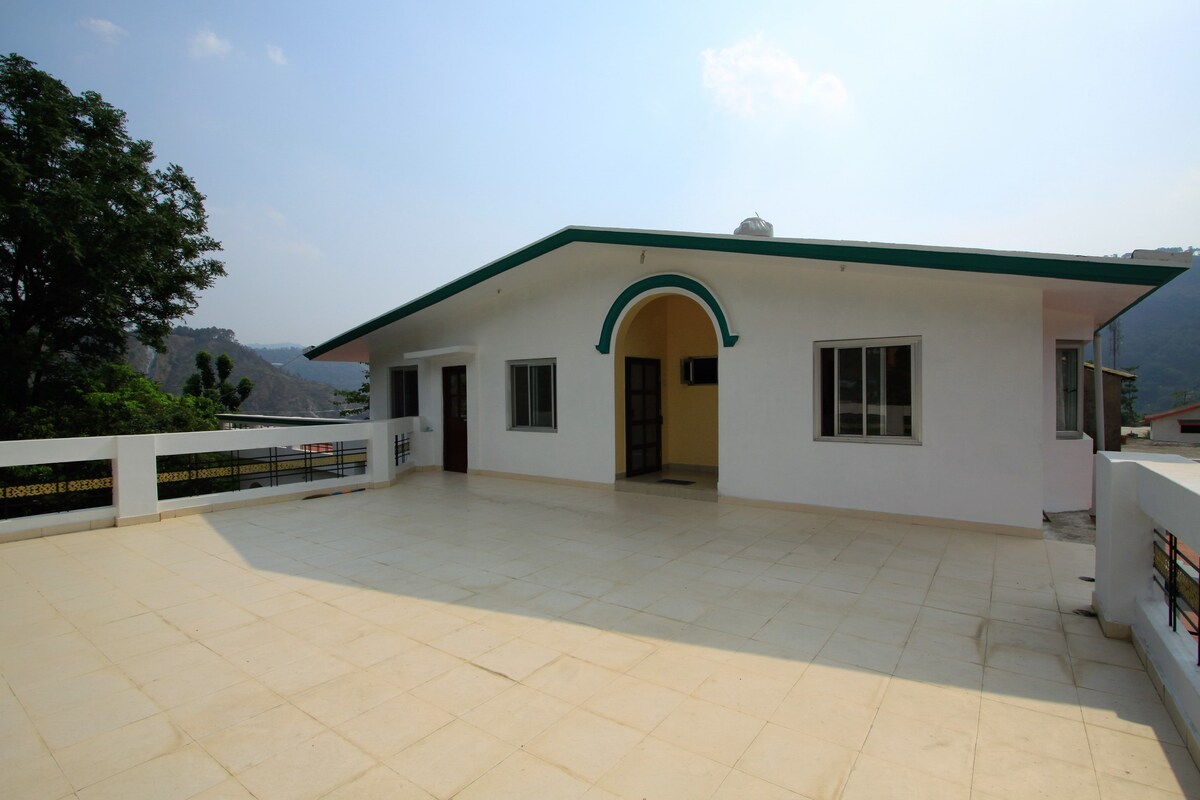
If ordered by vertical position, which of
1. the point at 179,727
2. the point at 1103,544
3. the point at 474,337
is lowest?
the point at 179,727

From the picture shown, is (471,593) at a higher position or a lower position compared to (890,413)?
lower

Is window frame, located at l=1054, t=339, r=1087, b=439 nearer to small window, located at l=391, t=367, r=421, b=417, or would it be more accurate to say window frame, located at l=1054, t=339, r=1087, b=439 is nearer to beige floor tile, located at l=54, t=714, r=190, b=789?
beige floor tile, located at l=54, t=714, r=190, b=789

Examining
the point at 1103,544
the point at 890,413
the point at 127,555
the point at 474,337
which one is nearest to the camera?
the point at 1103,544

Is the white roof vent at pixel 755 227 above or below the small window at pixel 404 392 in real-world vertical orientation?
above

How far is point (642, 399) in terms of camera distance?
1059 cm

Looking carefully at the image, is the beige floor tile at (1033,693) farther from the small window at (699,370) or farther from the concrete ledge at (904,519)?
the small window at (699,370)

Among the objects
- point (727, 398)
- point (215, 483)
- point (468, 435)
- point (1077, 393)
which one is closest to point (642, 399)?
point (727, 398)

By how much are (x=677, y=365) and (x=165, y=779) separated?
9.41 meters

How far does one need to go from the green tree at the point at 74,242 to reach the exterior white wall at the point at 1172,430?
37.7 meters

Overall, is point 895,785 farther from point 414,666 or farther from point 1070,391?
point 1070,391

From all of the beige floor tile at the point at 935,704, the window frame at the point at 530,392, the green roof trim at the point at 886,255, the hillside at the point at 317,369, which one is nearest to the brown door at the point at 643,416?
the window frame at the point at 530,392

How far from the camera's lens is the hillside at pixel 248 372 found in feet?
184

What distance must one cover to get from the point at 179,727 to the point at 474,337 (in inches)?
366

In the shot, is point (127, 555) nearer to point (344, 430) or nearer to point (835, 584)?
point (344, 430)
